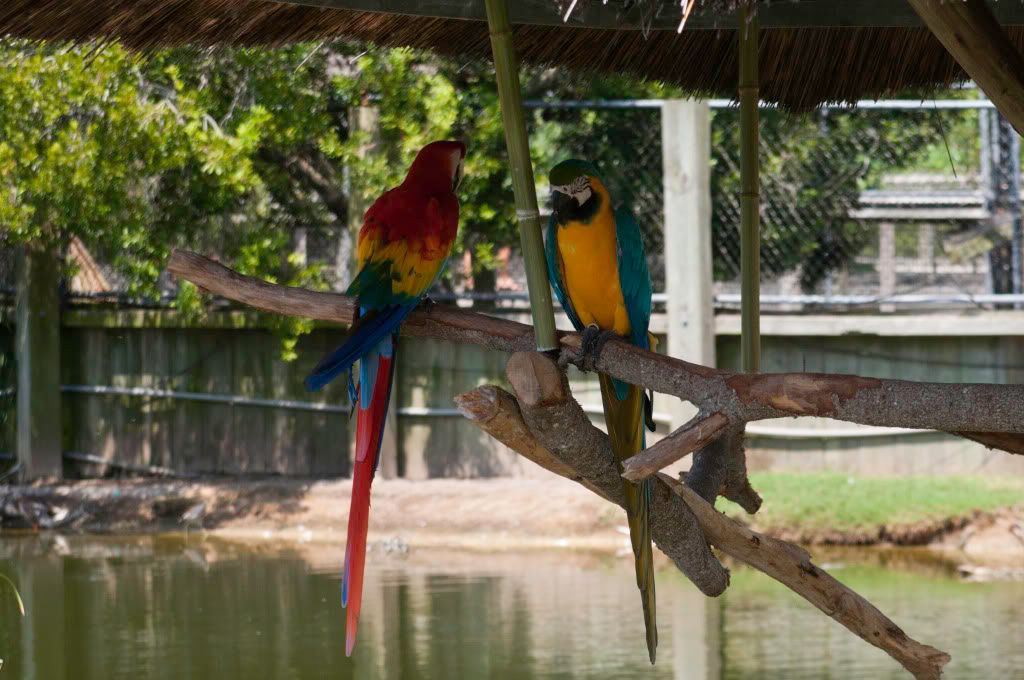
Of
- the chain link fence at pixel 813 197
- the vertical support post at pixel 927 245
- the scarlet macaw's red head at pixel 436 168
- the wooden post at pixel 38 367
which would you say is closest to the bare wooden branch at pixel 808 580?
the scarlet macaw's red head at pixel 436 168

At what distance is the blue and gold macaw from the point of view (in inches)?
83.8

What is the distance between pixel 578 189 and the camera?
2.16 m

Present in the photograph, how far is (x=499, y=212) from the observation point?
604cm

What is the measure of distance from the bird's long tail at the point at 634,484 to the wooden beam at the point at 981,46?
73 centimetres

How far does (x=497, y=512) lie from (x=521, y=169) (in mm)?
4034

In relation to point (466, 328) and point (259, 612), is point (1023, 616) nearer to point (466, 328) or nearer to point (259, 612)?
point (259, 612)

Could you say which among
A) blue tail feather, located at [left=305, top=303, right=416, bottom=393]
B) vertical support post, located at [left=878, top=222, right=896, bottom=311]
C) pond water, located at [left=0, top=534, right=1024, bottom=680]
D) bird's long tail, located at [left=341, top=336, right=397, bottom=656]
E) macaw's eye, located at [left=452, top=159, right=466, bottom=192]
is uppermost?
vertical support post, located at [left=878, top=222, right=896, bottom=311]

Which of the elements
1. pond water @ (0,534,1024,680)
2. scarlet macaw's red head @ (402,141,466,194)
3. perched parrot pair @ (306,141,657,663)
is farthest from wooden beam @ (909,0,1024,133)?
pond water @ (0,534,1024,680)

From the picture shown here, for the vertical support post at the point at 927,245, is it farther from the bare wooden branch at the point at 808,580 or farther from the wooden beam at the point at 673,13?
the bare wooden branch at the point at 808,580

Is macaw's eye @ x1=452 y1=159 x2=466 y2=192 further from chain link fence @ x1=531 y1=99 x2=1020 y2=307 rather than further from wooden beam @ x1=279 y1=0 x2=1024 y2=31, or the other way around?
chain link fence @ x1=531 y1=99 x2=1020 y2=307

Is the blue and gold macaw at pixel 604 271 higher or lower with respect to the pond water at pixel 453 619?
higher

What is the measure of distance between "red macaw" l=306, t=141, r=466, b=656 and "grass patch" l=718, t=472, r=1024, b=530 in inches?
129

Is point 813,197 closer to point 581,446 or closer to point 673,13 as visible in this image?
point 673,13

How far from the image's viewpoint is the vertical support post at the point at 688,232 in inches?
222
